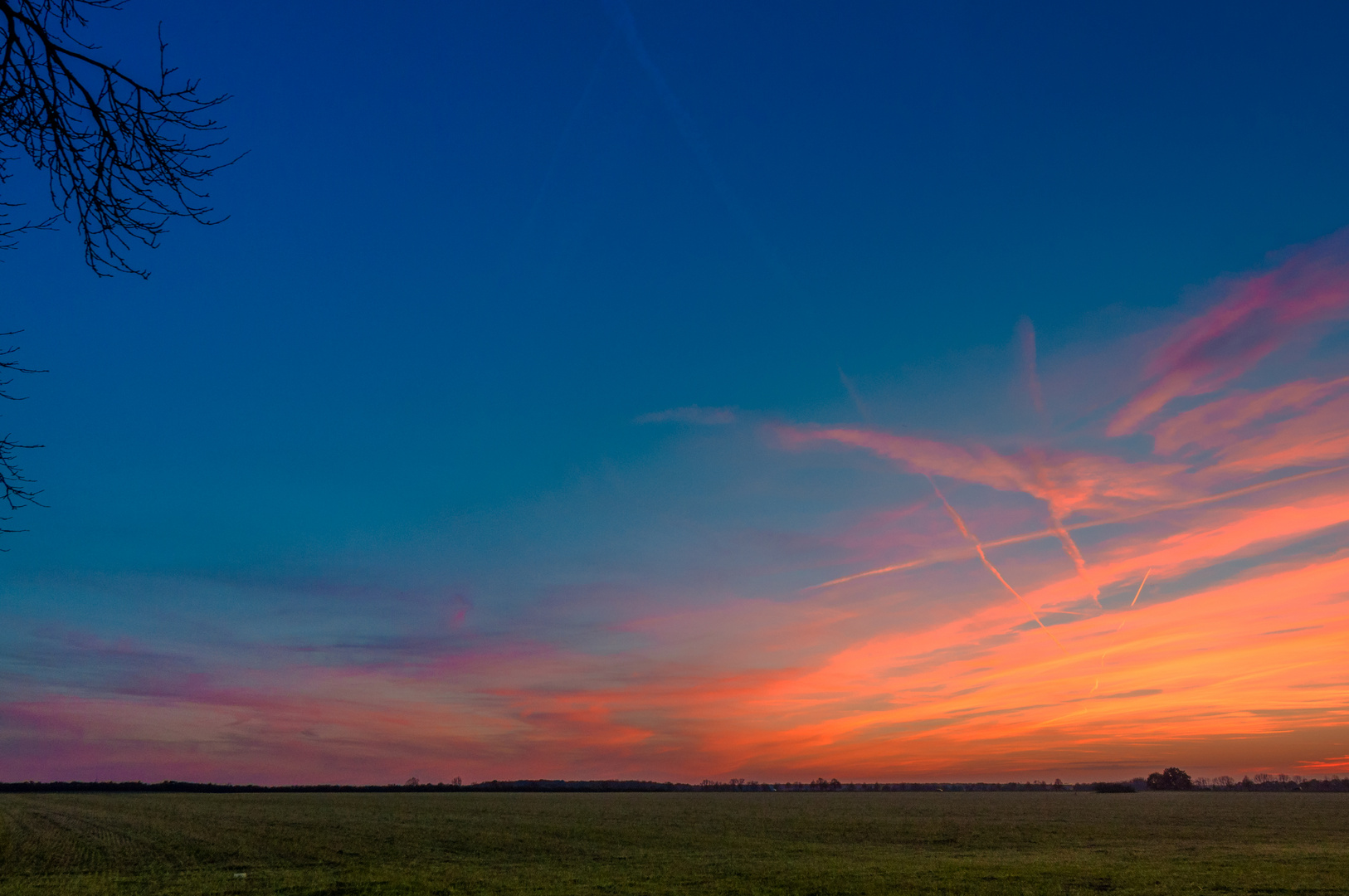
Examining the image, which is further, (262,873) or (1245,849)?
(1245,849)

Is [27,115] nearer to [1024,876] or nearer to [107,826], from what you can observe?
[1024,876]

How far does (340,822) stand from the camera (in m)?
51.9

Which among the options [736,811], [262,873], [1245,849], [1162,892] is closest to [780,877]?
[1162,892]

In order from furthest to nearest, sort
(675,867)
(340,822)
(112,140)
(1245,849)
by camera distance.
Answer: (340,822)
(1245,849)
(675,867)
(112,140)

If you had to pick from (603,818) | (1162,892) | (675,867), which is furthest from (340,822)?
(1162,892)

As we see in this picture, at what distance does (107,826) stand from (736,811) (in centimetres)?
4881

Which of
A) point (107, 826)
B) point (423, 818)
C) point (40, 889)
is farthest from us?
point (423, 818)

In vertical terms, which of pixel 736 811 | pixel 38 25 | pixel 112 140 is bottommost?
pixel 736 811

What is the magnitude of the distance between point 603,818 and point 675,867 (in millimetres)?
36015

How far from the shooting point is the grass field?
2348 centimetres

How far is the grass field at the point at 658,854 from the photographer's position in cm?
2348

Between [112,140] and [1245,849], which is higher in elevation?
[112,140]

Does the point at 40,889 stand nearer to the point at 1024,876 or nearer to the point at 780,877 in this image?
the point at 780,877

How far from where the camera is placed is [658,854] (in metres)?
34.5
